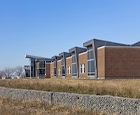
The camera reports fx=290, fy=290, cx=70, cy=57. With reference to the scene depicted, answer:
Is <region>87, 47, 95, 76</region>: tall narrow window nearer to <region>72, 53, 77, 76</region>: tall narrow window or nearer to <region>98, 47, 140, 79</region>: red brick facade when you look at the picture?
<region>98, 47, 140, 79</region>: red brick facade

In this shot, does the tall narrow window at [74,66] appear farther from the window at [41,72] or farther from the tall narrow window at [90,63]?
the window at [41,72]

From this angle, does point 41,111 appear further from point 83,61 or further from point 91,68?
point 83,61

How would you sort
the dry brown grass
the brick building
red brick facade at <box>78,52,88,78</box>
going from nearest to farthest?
the dry brown grass
the brick building
red brick facade at <box>78,52,88,78</box>

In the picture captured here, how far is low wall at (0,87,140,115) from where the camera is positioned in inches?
393

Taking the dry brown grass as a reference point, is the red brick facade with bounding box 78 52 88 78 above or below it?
above

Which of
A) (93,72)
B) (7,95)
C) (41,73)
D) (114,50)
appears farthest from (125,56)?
(41,73)

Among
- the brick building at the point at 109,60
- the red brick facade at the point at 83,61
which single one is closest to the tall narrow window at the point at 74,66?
Answer: the red brick facade at the point at 83,61

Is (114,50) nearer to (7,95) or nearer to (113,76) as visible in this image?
(113,76)

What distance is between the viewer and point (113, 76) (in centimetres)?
5888

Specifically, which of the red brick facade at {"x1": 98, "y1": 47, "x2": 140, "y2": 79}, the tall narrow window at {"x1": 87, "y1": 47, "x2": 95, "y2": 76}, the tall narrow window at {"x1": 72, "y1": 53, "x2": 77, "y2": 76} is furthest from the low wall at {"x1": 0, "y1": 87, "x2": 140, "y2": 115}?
the tall narrow window at {"x1": 72, "y1": 53, "x2": 77, "y2": 76}

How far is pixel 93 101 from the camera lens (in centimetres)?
1184

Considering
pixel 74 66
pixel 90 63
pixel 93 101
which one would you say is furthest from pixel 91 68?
pixel 93 101

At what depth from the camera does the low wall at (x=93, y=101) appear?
393 inches

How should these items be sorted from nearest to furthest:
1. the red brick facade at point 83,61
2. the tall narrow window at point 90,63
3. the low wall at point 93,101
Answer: the low wall at point 93,101
the tall narrow window at point 90,63
the red brick facade at point 83,61
